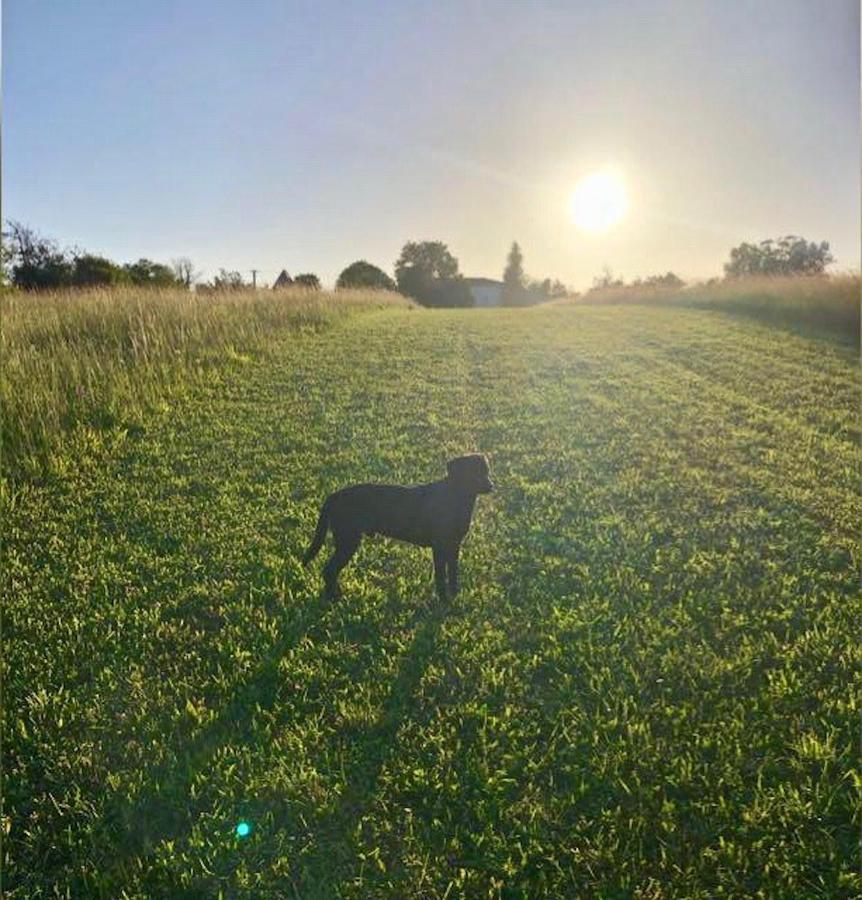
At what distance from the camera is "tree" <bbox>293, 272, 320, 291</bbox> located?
82.3ft

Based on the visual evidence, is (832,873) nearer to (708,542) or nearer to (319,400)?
(708,542)

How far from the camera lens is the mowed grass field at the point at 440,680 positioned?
228 cm

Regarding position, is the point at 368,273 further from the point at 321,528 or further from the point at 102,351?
the point at 321,528

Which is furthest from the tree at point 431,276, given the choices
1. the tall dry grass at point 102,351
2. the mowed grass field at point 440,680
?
the mowed grass field at point 440,680

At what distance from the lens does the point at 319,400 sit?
8.71 meters

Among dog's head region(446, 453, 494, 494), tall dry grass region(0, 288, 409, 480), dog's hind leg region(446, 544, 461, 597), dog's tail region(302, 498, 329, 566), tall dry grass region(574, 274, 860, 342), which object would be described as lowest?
dog's hind leg region(446, 544, 461, 597)

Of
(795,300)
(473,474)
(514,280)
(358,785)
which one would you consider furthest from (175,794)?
(514,280)

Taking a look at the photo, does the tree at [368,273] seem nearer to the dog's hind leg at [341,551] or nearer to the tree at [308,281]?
the tree at [308,281]

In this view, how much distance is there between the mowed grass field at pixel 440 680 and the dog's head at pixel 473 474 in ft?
2.92

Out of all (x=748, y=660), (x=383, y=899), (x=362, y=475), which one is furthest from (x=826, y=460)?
(x=383, y=899)

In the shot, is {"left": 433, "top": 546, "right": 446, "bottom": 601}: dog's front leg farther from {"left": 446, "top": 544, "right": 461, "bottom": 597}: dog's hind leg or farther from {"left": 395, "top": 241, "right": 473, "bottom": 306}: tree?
{"left": 395, "top": 241, "right": 473, "bottom": 306}: tree

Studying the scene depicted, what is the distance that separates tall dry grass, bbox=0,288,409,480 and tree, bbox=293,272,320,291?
28.4 feet

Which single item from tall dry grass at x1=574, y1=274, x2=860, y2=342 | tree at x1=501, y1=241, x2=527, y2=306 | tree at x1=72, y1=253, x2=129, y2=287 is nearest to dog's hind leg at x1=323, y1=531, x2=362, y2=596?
tall dry grass at x1=574, y1=274, x2=860, y2=342

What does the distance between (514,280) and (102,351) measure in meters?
75.2
